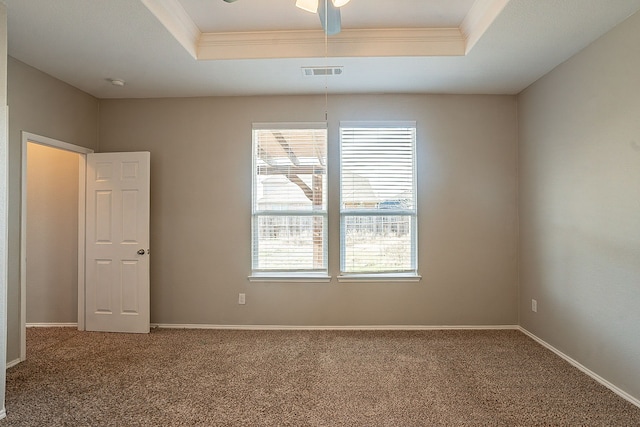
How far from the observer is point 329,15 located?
2.02 m

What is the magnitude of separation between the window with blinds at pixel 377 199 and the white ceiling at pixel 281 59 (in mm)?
558

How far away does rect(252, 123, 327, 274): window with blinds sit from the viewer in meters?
3.72

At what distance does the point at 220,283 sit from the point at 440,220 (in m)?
2.65

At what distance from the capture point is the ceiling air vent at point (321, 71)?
303 centimetres

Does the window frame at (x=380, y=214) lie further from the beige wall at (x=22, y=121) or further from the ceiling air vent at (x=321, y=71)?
the beige wall at (x=22, y=121)

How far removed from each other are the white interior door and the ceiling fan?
255cm

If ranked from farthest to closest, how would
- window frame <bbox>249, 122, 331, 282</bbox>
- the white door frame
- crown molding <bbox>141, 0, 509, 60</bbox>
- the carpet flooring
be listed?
window frame <bbox>249, 122, 331, 282</bbox> < the white door frame < crown molding <bbox>141, 0, 509, 60</bbox> < the carpet flooring

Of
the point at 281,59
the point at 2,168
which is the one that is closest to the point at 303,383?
the point at 2,168

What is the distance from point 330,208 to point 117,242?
2449 mm

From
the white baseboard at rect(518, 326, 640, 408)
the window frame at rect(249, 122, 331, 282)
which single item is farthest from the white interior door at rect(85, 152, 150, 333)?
the white baseboard at rect(518, 326, 640, 408)

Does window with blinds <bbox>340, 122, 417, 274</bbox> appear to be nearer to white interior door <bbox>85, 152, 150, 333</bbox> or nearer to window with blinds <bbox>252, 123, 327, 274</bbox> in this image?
window with blinds <bbox>252, 123, 327, 274</bbox>

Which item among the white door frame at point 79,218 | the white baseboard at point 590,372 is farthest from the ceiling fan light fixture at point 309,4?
the white baseboard at point 590,372

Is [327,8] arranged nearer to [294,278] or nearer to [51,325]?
[294,278]

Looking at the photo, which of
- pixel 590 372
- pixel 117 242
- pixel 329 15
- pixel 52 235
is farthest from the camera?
pixel 52 235
